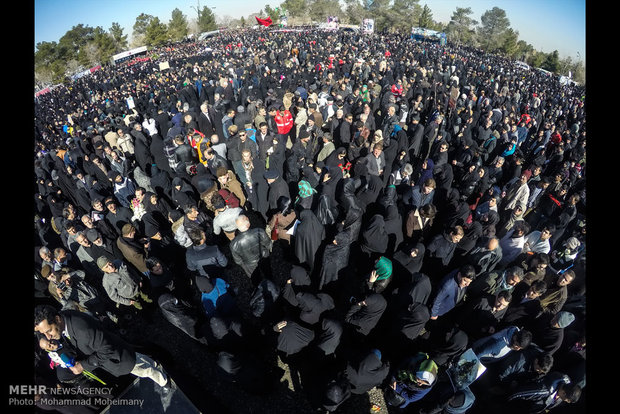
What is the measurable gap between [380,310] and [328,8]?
92.8 m

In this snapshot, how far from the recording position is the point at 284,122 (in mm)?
8773

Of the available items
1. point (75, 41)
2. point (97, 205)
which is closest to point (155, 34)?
point (75, 41)

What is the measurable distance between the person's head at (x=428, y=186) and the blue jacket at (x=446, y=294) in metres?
1.80

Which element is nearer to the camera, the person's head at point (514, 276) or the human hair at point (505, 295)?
the human hair at point (505, 295)

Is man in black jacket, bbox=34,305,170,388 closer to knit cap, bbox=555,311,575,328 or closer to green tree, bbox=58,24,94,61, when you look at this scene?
knit cap, bbox=555,311,575,328

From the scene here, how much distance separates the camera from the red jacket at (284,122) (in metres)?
8.71

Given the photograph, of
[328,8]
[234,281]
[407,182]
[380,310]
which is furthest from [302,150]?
[328,8]

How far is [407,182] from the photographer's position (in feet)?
21.1

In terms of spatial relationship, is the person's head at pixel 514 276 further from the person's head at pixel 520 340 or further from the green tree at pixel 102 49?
the green tree at pixel 102 49

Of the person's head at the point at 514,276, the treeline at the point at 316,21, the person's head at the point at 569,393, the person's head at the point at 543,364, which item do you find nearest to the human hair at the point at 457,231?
the person's head at the point at 514,276

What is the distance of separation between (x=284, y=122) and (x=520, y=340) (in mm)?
7844

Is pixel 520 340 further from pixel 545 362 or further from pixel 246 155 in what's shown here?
pixel 246 155
